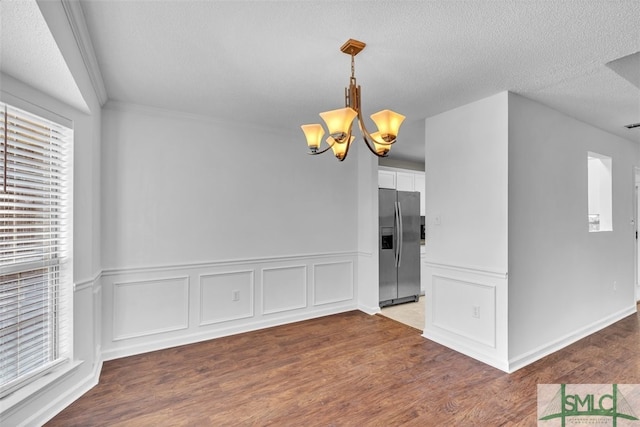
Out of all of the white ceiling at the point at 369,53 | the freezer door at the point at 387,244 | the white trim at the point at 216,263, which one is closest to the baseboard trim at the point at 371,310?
the freezer door at the point at 387,244

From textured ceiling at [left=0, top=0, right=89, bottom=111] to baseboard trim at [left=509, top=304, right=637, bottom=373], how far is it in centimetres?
374

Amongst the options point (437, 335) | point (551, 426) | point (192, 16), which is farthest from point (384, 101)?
point (551, 426)

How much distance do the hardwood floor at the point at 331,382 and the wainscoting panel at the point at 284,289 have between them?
433 millimetres

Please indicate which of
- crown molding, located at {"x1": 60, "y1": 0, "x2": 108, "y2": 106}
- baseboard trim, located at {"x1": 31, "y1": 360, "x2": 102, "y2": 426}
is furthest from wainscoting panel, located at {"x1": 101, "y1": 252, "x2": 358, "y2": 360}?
crown molding, located at {"x1": 60, "y1": 0, "x2": 108, "y2": 106}

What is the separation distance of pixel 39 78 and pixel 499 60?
2.89 metres

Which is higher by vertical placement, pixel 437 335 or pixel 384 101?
pixel 384 101

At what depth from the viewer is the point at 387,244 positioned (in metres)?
4.87

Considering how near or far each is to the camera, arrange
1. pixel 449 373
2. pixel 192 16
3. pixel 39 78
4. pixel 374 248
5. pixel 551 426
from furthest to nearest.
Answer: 1. pixel 374 248
2. pixel 449 373
3. pixel 551 426
4. pixel 39 78
5. pixel 192 16

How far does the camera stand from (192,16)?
1.74 metres

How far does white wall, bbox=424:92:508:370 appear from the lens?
2.78 meters

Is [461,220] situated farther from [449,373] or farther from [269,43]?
[269,43]

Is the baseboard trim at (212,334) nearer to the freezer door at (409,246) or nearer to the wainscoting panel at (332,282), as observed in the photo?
the wainscoting panel at (332,282)

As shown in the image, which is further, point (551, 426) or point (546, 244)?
point (546, 244)

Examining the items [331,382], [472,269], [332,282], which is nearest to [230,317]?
[332,282]
